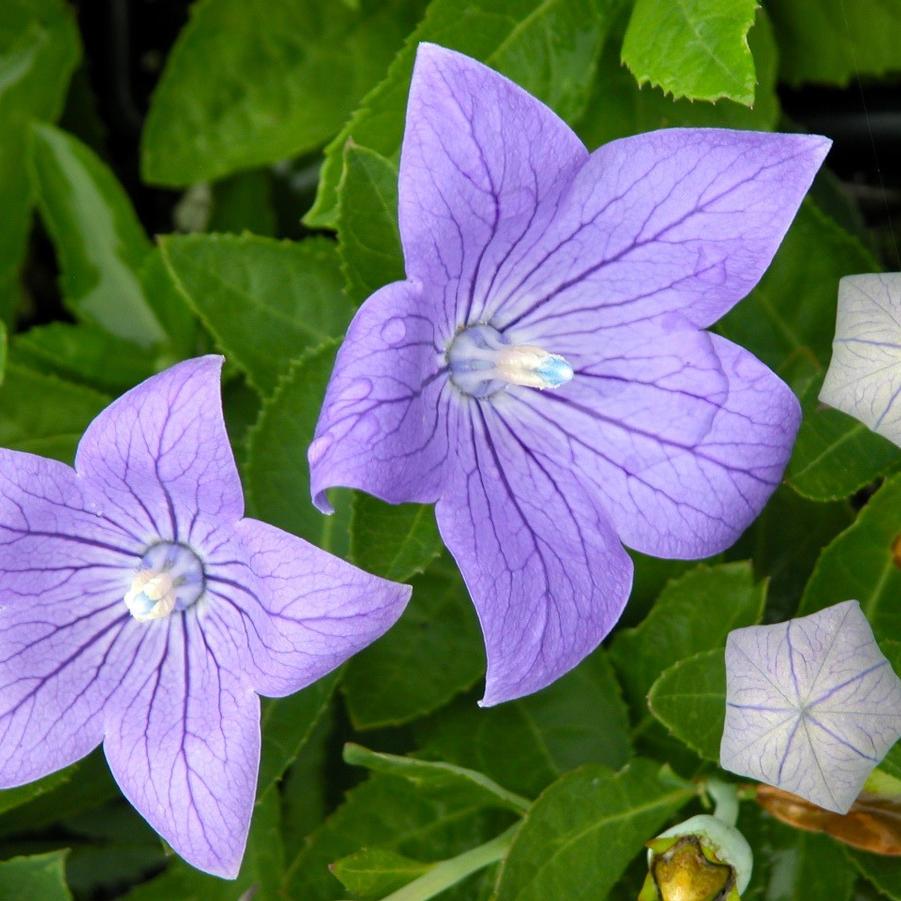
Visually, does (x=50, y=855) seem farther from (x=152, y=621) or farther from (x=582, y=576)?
(x=582, y=576)

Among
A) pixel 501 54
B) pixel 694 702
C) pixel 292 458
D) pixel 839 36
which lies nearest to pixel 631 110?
pixel 501 54

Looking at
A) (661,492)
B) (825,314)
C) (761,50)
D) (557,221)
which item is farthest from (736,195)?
(761,50)

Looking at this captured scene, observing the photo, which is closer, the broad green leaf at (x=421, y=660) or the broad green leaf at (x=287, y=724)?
the broad green leaf at (x=287, y=724)

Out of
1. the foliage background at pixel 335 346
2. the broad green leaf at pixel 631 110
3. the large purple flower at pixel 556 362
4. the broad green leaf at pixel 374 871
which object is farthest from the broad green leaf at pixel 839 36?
the broad green leaf at pixel 374 871

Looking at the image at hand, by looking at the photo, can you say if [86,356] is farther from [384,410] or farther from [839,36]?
[839,36]

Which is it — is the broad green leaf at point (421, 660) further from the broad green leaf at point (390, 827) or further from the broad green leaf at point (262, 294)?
the broad green leaf at point (262, 294)

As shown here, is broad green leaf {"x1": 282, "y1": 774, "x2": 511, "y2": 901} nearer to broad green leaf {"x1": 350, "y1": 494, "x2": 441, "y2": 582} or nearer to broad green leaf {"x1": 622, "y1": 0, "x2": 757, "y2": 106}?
broad green leaf {"x1": 350, "y1": 494, "x2": 441, "y2": 582}
